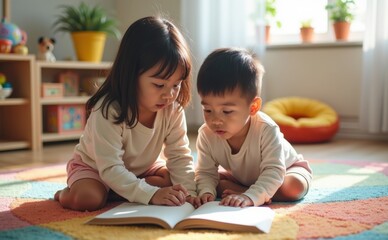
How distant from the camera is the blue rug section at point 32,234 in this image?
38.4 inches

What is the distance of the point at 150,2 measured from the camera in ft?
11.7

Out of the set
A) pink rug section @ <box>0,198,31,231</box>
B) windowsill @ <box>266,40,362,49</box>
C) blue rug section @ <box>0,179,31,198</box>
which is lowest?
blue rug section @ <box>0,179,31,198</box>

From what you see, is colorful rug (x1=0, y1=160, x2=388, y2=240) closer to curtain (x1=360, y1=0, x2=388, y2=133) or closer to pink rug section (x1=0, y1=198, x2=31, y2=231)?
pink rug section (x1=0, y1=198, x2=31, y2=231)

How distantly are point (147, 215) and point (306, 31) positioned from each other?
7.80ft

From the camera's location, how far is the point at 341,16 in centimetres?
299

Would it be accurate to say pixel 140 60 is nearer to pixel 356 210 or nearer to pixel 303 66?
pixel 356 210

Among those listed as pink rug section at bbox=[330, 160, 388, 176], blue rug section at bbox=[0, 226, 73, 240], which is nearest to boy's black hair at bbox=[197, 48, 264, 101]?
blue rug section at bbox=[0, 226, 73, 240]

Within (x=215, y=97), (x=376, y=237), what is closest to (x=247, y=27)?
(x=215, y=97)

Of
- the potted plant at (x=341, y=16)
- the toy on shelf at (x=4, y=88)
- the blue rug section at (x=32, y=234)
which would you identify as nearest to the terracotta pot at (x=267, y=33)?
the potted plant at (x=341, y=16)

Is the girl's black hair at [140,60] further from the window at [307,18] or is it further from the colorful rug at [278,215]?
the window at [307,18]

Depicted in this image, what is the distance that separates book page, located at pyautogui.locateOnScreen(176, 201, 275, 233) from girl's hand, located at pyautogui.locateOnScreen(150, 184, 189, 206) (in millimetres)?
67

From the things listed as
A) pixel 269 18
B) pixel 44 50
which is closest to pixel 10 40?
pixel 44 50

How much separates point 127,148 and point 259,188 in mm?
361

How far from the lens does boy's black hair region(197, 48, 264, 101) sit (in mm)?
1199
